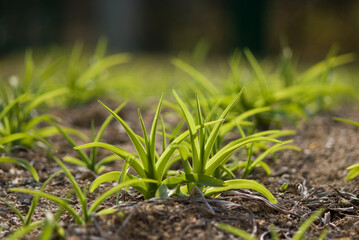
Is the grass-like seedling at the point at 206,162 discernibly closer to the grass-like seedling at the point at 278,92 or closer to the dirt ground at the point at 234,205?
the dirt ground at the point at 234,205

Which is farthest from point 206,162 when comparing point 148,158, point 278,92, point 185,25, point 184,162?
point 185,25

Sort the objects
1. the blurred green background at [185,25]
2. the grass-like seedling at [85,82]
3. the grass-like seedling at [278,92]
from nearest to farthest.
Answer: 1. the grass-like seedling at [278,92]
2. the grass-like seedling at [85,82]
3. the blurred green background at [185,25]

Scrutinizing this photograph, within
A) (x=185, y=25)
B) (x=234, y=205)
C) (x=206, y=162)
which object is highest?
(x=206, y=162)

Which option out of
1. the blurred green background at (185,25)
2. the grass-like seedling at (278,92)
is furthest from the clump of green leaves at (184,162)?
the blurred green background at (185,25)

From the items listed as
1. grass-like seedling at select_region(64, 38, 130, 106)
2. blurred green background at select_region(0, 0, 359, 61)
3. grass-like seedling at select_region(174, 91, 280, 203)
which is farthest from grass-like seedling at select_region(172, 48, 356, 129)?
blurred green background at select_region(0, 0, 359, 61)

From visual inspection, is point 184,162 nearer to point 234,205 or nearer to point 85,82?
point 234,205

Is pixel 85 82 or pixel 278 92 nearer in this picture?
pixel 278 92

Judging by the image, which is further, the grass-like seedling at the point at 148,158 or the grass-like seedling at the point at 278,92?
the grass-like seedling at the point at 278,92
